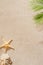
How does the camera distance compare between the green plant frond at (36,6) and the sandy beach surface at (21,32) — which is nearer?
the green plant frond at (36,6)

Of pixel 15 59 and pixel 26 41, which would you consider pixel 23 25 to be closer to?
pixel 26 41

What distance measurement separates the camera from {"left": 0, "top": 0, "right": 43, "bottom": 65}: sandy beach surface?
11.6ft

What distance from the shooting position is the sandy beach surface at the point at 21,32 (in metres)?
3.53

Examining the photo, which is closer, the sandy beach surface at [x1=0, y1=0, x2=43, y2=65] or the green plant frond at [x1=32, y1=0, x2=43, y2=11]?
the green plant frond at [x1=32, y1=0, x2=43, y2=11]

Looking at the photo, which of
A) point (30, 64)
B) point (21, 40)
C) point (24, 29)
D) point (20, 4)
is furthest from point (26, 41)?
point (20, 4)

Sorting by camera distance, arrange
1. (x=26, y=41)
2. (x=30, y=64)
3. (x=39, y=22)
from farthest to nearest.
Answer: (x=26, y=41)
(x=30, y=64)
(x=39, y=22)

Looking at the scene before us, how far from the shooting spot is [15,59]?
3.46m

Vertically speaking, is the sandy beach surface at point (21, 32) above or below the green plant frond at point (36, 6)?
above

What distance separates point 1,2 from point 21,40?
1.59 m

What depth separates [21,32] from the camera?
417 cm

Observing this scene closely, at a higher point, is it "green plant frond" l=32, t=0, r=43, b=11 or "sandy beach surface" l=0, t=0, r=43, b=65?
"sandy beach surface" l=0, t=0, r=43, b=65

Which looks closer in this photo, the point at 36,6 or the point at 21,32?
the point at 36,6

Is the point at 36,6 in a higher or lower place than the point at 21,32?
lower

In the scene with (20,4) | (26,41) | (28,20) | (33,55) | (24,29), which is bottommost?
(33,55)
